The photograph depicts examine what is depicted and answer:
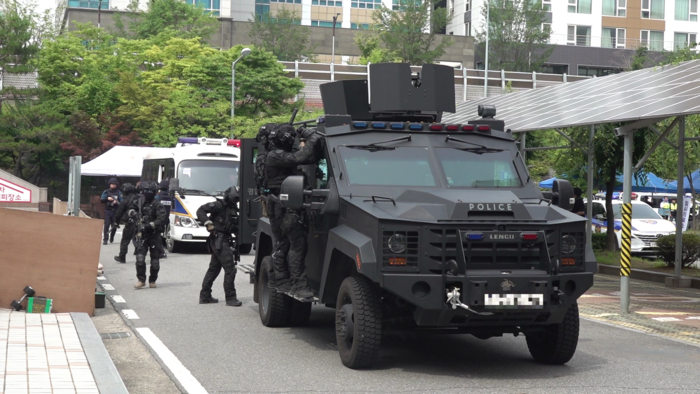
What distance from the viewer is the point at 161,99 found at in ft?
145

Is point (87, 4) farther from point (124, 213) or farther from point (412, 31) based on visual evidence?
point (124, 213)

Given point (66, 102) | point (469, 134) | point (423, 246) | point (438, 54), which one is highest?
point (438, 54)

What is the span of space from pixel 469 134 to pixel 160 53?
40062 millimetres

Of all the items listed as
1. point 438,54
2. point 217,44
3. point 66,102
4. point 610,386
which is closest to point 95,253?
point 610,386

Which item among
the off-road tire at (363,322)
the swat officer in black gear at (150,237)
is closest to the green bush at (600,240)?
the swat officer in black gear at (150,237)

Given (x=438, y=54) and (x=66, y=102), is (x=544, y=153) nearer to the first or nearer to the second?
(x=66, y=102)

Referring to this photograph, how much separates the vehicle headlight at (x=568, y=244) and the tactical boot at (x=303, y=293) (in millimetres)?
2648

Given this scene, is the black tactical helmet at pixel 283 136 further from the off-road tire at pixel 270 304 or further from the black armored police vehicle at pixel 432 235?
the off-road tire at pixel 270 304

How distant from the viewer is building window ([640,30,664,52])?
77750 mm

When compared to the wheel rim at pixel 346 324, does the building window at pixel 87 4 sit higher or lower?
higher

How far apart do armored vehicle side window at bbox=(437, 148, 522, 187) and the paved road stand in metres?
1.74

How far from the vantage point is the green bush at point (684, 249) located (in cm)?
2012

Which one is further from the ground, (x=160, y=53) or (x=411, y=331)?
(x=160, y=53)

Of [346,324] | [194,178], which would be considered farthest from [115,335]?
[194,178]
